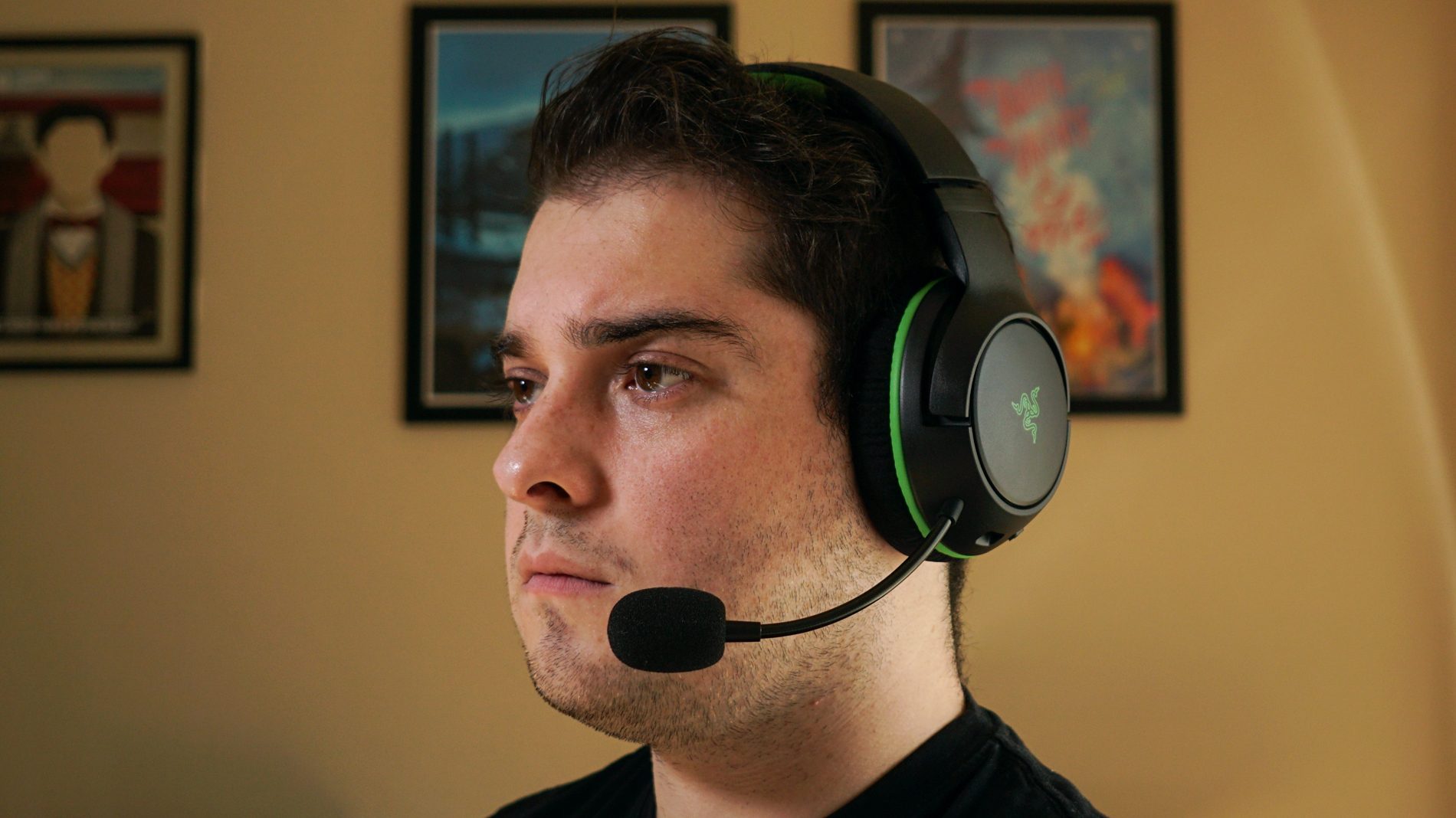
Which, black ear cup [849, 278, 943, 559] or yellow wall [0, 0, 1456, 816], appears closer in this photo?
black ear cup [849, 278, 943, 559]

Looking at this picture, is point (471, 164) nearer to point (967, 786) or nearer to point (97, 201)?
point (97, 201)

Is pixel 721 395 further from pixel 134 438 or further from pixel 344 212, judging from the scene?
pixel 134 438

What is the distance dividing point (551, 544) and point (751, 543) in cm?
16

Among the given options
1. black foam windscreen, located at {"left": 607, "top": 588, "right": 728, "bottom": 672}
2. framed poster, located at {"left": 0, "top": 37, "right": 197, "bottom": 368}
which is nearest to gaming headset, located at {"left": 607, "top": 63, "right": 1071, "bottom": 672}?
black foam windscreen, located at {"left": 607, "top": 588, "right": 728, "bottom": 672}

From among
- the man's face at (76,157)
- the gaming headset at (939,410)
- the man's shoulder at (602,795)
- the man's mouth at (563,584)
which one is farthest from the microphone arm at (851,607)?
the man's face at (76,157)

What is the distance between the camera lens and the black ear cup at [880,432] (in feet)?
2.74

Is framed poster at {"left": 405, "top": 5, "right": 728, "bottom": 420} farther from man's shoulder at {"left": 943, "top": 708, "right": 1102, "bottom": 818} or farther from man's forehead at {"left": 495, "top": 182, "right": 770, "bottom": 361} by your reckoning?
man's shoulder at {"left": 943, "top": 708, "right": 1102, "bottom": 818}

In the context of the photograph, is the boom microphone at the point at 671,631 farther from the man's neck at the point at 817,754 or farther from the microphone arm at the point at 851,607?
the man's neck at the point at 817,754

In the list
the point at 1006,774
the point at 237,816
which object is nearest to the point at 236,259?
the point at 237,816

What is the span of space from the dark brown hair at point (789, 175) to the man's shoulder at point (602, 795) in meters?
0.52

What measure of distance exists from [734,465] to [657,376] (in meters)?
0.10

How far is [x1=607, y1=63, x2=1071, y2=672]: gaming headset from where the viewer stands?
0.74 meters

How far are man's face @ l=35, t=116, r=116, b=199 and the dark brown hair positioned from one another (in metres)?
1.50

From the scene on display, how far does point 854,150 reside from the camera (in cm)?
90
